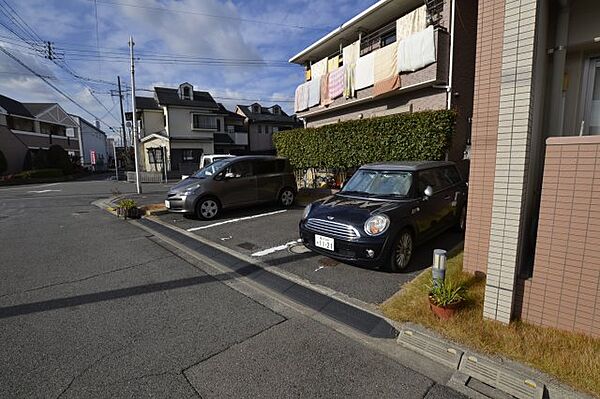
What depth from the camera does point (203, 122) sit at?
2730 centimetres

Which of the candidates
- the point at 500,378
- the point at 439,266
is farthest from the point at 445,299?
the point at 500,378

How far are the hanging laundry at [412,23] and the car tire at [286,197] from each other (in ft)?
20.6

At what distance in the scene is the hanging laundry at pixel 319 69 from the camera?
14.0 metres

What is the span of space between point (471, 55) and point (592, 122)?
679cm

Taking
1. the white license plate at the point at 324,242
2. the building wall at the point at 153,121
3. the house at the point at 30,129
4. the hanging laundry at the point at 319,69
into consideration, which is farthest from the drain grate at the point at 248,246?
the house at the point at 30,129

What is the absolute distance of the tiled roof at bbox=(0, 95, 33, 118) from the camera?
27.3m

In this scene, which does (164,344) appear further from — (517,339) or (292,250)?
(517,339)

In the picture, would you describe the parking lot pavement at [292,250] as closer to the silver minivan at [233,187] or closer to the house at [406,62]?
the silver minivan at [233,187]

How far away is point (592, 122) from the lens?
388cm

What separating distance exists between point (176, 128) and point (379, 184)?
25250 millimetres

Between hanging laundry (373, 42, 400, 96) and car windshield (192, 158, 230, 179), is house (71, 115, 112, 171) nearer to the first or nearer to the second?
car windshield (192, 158, 230, 179)

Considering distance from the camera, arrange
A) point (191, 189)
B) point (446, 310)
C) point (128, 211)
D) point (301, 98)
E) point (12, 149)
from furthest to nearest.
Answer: point (12, 149)
point (301, 98)
point (128, 211)
point (191, 189)
point (446, 310)

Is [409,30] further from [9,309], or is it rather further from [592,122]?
[9,309]

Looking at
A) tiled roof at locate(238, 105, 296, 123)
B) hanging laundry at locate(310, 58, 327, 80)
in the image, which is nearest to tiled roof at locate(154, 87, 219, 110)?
tiled roof at locate(238, 105, 296, 123)
